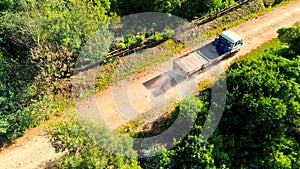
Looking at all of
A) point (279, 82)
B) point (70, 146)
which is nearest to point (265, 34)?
point (279, 82)

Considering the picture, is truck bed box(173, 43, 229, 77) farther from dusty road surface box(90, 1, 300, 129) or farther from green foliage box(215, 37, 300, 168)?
green foliage box(215, 37, 300, 168)

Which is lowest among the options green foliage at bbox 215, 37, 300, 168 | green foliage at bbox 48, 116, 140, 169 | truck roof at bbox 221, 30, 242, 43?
green foliage at bbox 215, 37, 300, 168

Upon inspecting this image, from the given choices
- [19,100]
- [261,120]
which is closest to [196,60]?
[261,120]

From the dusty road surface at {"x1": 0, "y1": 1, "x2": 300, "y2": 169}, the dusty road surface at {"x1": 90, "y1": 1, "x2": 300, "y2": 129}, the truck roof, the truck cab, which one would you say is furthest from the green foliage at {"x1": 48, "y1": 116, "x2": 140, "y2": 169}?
the truck roof

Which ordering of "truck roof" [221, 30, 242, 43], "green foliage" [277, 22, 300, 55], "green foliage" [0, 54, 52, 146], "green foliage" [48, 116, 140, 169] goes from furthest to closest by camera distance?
1. "truck roof" [221, 30, 242, 43]
2. "green foliage" [277, 22, 300, 55]
3. "green foliage" [0, 54, 52, 146]
4. "green foliage" [48, 116, 140, 169]

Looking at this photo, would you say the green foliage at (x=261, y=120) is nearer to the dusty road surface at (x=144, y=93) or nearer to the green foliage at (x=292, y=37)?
the green foliage at (x=292, y=37)

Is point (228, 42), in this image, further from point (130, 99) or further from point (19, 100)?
point (19, 100)
